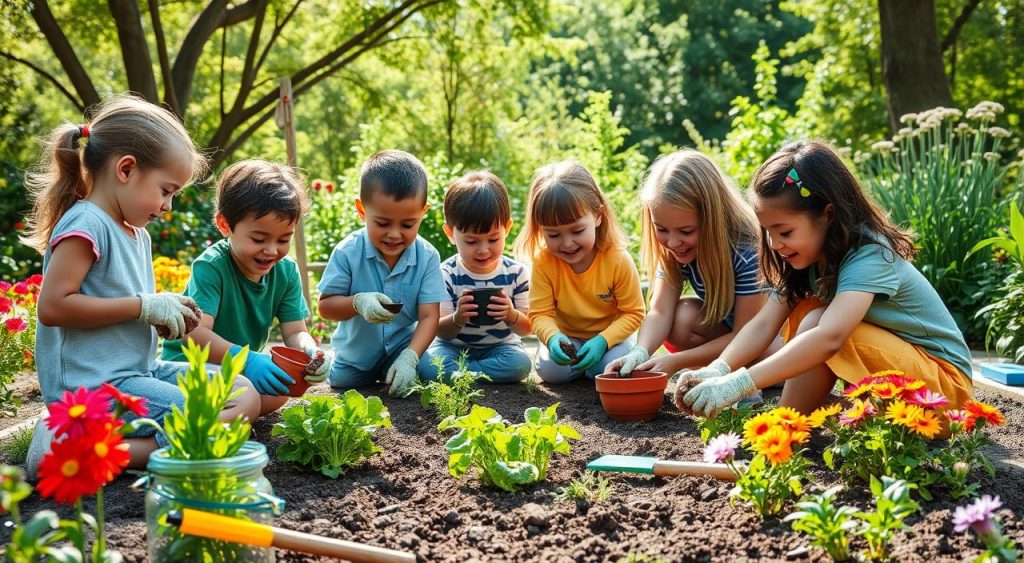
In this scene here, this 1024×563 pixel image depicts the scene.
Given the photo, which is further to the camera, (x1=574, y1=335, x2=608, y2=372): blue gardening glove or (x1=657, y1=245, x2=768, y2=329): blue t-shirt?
(x1=574, y1=335, x2=608, y2=372): blue gardening glove

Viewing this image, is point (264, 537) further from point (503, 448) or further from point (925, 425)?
point (925, 425)

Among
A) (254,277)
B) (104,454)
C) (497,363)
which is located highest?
(104,454)

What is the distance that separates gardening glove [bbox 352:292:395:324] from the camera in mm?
3443

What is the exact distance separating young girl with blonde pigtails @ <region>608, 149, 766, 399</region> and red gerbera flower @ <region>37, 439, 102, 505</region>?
A: 2.09 m

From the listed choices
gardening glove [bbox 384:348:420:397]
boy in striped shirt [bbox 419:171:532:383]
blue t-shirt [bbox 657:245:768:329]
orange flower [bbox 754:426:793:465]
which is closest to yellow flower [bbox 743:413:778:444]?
orange flower [bbox 754:426:793:465]

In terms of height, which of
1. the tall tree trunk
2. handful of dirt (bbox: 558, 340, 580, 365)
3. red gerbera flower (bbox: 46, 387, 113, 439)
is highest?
the tall tree trunk

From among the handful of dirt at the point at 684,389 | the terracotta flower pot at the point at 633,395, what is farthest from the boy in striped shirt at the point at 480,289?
the handful of dirt at the point at 684,389

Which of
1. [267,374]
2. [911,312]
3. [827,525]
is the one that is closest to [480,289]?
[267,374]

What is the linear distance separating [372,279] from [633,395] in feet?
4.49

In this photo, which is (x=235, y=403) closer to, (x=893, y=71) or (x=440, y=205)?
(x=440, y=205)

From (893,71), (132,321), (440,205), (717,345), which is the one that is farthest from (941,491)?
(893,71)

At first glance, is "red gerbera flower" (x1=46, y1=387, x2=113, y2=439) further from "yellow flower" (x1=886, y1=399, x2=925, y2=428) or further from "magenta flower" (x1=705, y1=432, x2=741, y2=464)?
"yellow flower" (x1=886, y1=399, x2=925, y2=428)

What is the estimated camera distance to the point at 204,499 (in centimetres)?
156

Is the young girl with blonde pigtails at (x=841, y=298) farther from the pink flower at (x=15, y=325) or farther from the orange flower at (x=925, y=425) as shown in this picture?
the pink flower at (x=15, y=325)
